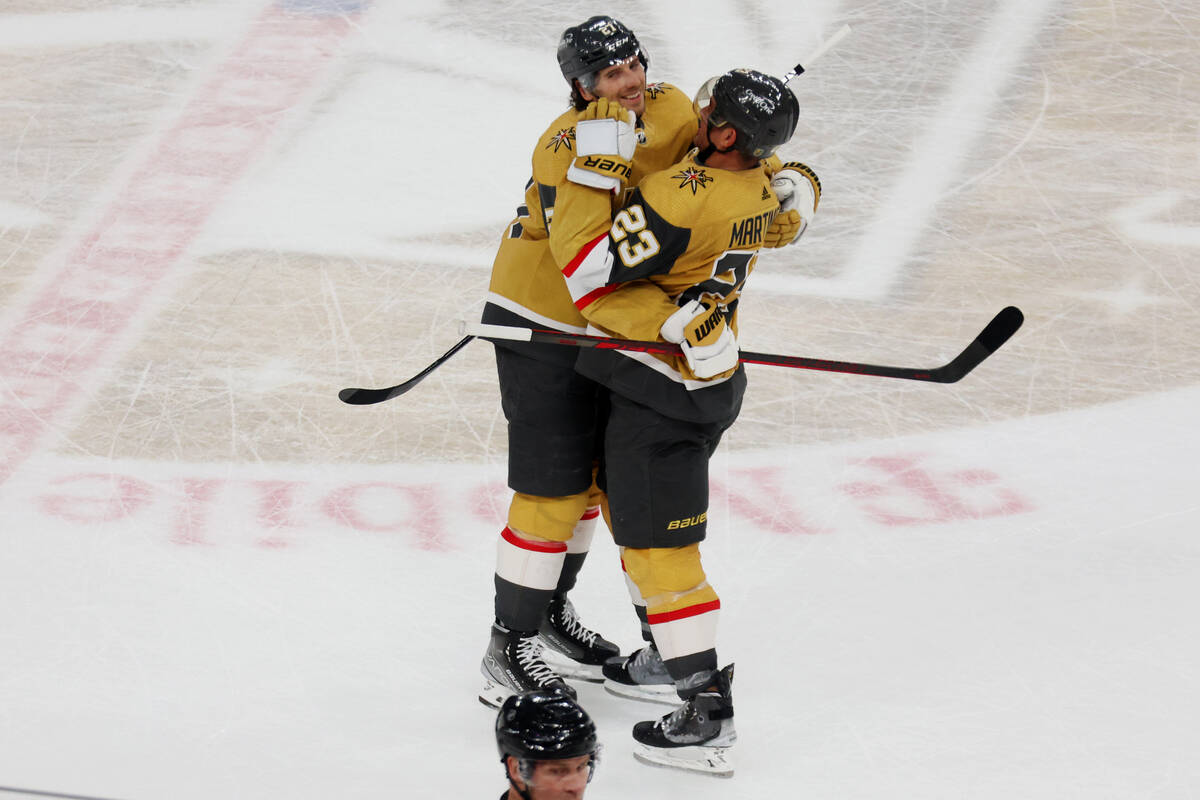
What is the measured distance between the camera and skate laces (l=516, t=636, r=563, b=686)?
306 cm

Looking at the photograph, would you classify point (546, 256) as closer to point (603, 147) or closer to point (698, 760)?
point (603, 147)

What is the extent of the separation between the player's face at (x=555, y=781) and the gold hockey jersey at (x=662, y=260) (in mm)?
1225

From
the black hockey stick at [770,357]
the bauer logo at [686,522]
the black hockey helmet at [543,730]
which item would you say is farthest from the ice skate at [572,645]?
the black hockey helmet at [543,730]

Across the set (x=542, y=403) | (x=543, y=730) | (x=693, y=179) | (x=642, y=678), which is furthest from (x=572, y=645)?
(x=543, y=730)

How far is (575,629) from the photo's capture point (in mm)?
3285

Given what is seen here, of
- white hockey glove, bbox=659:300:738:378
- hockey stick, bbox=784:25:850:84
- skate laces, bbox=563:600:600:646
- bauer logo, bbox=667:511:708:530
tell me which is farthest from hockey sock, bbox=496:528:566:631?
hockey stick, bbox=784:25:850:84

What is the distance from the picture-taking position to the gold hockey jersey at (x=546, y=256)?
115 inches

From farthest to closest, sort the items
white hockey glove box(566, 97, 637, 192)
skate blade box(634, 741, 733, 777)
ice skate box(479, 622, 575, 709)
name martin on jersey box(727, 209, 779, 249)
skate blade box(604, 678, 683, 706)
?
skate blade box(604, 678, 683, 706) < ice skate box(479, 622, 575, 709) < skate blade box(634, 741, 733, 777) < name martin on jersey box(727, 209, 779, 249) < white hockey glove box(566, 97, 637, 192)

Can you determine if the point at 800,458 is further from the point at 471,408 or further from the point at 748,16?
the point at 748,16

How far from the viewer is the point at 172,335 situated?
4.56m

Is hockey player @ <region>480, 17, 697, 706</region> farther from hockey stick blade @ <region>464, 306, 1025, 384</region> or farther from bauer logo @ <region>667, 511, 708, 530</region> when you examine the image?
bauer logo @ <region>667, 511, 708, 530</region>

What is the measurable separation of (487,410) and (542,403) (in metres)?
1.29

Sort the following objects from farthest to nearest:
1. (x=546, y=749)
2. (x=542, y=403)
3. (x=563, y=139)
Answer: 1. (x=542, y=403)
2. (x=563, y=139)
3. (x=546, y=749)

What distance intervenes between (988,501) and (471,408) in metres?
1.49
